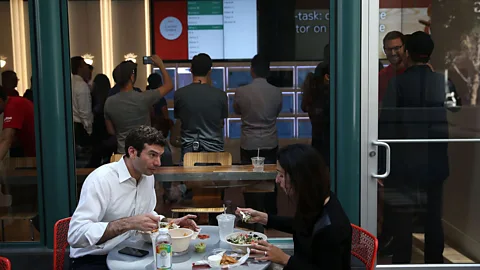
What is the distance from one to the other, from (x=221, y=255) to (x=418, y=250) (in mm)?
2119

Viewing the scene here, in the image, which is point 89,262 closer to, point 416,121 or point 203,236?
point 203,236

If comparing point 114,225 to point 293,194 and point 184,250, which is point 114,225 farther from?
point 293,194

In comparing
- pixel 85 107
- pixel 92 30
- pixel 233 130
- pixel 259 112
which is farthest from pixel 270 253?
pixel 92 30

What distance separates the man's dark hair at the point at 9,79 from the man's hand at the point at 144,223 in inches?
84.3

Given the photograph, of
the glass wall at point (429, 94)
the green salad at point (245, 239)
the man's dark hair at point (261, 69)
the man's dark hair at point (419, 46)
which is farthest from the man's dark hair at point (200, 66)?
the green salad at point (245, 239)

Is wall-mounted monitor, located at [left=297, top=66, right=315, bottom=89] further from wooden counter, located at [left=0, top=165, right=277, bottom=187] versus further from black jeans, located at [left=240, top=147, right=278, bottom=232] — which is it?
→ wooden counter, located at [left=0, top=165, right=277, bottom=187]

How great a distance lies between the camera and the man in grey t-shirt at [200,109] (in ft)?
14.9

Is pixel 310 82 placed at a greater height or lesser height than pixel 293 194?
greater

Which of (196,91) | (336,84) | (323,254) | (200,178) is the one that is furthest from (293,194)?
(196,91)

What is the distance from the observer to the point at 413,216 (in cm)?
366

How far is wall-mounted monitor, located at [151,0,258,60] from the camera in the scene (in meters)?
6.37

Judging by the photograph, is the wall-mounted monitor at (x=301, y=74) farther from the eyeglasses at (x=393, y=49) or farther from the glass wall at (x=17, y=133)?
the glass wall at (x=17, y=133)

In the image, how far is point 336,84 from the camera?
11.4 ft

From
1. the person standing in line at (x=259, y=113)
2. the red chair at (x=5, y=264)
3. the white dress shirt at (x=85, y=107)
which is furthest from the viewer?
the person standing in line at (x=259, y=113)
